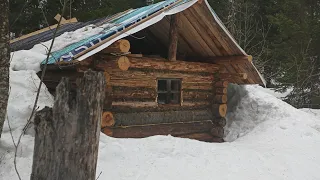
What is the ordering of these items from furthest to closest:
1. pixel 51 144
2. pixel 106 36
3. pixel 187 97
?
1. pixel 187 97
2. pixel 106 36
3. pixel 51 144

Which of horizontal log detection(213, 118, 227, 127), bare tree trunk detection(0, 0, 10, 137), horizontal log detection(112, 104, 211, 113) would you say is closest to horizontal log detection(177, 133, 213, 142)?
horizontal log detection(213, 118, 227, 127)

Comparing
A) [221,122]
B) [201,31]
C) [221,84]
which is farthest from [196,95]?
[201,31]

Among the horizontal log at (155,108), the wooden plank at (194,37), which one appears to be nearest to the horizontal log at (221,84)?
the horizontal log at (155,108)

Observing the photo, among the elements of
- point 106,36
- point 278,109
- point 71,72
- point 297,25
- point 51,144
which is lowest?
point 278,109

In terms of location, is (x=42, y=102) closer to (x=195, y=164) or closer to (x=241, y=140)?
(x=195, y=164)

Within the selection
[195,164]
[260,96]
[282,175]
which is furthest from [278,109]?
[195,164]

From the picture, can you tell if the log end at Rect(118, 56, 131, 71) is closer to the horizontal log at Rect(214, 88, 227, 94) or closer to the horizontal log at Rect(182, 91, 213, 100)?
the horizontal log at Rect(182, 91, 213, 100)

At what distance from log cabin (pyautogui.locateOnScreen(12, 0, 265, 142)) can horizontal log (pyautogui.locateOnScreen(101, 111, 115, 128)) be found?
0.9 inches

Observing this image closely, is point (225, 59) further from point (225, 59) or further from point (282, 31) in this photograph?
point (282, 31)

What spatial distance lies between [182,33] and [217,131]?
3.25 m

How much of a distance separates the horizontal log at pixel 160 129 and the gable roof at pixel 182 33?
1.96m

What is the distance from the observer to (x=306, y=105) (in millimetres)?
15711

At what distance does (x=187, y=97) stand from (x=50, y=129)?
6899 mm

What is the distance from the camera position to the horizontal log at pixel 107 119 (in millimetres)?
7384
